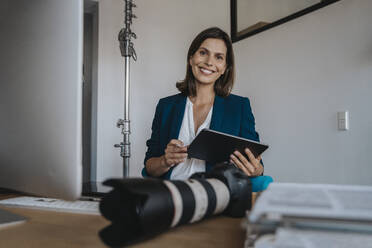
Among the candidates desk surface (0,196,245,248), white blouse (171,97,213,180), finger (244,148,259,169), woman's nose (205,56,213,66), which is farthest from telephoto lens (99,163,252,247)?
woman's nose (205,56,213,66)

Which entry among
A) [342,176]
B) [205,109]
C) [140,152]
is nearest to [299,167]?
[342,176]

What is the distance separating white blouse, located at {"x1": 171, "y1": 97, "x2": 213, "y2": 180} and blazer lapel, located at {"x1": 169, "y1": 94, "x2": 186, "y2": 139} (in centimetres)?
2

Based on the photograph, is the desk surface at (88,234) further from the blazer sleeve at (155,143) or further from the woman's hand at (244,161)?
the blazer sleeve at (155,143)

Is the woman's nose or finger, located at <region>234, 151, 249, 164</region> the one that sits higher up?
the woman's nose

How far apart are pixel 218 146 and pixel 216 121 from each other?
1.28ft

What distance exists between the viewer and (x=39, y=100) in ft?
1.69

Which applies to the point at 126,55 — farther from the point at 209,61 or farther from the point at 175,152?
the point at 175,152

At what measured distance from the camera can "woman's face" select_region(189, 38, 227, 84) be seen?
1.57 m

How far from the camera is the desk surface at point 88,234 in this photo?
435 mm

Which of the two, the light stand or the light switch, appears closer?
the light switch

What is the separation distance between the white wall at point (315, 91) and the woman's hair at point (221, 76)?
0.51 meters

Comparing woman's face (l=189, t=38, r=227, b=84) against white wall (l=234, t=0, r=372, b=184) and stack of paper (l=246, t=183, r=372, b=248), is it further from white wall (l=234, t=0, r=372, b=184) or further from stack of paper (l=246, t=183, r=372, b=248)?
stack of paper (l=246, t=183, r=372, b=248)

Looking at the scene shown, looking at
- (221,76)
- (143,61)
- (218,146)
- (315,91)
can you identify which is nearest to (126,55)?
(143,61)

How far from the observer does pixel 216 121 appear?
1.42m
